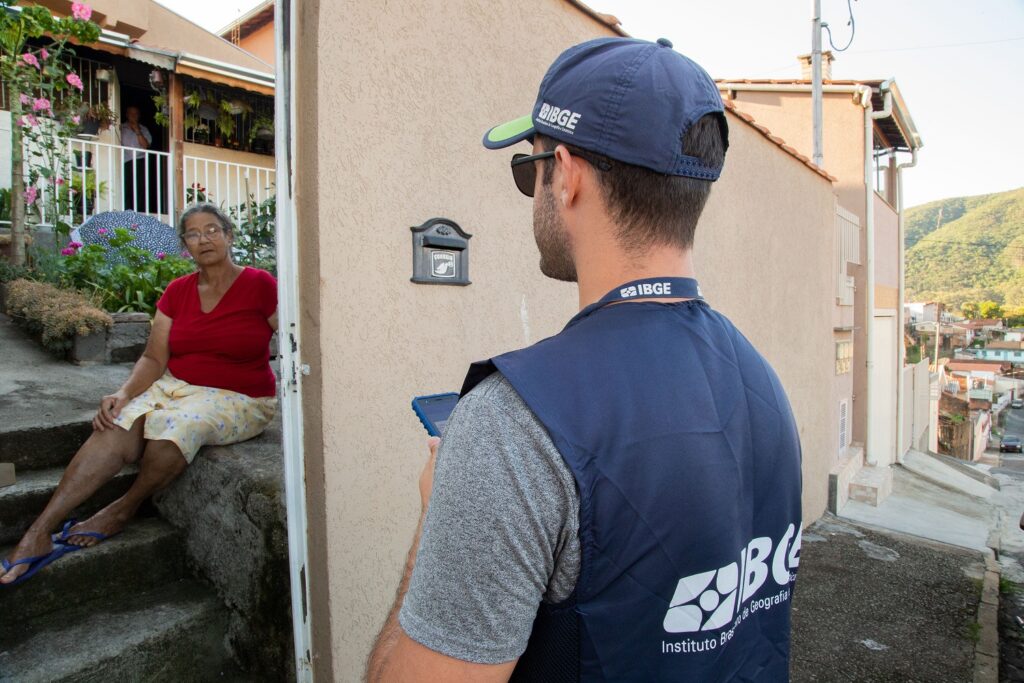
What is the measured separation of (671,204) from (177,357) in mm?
3011

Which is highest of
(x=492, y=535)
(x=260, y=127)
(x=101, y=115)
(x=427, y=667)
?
(x=260, y=127)

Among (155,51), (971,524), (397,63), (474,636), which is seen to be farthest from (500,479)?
(155,51)

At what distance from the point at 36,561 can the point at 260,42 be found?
18.6m

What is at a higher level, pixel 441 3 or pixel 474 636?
pixel 441 3

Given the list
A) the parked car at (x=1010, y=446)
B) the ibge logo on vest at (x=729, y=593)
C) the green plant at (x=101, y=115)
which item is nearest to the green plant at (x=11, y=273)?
the green plant at (x=101, y=115)

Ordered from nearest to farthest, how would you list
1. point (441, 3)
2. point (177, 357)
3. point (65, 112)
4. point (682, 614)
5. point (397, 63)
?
point (682, 614)
point (397, 63)
point (441, 3)
point (177, 357)
point (65, 112)

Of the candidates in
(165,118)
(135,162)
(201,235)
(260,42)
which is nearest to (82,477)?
(201,235)

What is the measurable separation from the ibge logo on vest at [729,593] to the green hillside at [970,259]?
7306 cm

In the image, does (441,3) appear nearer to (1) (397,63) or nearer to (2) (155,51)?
(1) (397,63)

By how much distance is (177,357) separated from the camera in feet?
10.9

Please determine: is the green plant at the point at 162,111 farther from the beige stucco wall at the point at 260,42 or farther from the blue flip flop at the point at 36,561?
the blue flip flop at the point at 36,561

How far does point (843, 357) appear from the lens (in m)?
8.98

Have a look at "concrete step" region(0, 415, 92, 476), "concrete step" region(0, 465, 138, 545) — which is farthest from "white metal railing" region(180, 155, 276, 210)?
"concrete step" region(0, 465, 138, 545)

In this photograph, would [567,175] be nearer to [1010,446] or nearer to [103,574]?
[103,574]
